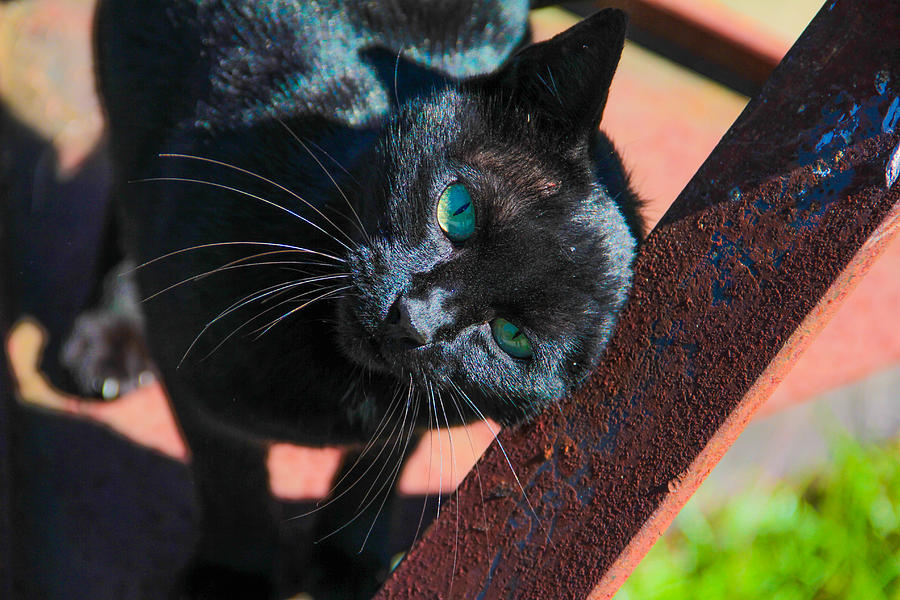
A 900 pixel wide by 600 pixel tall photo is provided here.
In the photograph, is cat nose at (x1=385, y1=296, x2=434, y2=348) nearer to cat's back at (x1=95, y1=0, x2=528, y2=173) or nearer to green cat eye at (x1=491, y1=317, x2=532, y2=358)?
green cat eye at (x1=491, y1=317, x2=532, y2=358)

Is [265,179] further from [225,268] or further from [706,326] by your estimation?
[706,326]

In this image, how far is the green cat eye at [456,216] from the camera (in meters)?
0.91

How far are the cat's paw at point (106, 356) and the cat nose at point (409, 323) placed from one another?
859mm

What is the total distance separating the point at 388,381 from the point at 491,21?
70 cm

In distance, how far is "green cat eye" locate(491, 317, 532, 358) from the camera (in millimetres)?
920

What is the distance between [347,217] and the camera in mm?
969

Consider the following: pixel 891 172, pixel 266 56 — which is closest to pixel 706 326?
pixel 891 172

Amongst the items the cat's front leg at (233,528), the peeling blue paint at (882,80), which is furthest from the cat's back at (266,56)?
the peeling blue paint at (882,80)

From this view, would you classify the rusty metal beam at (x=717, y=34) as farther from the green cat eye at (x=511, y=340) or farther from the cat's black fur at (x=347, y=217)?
the green cat eye at (x=511, y=340)

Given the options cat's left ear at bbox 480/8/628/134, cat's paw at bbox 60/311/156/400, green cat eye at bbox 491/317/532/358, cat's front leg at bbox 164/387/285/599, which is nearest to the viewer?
cat's left ear at bbox 480/8/628/134

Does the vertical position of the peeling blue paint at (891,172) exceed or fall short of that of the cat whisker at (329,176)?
it exceeds it

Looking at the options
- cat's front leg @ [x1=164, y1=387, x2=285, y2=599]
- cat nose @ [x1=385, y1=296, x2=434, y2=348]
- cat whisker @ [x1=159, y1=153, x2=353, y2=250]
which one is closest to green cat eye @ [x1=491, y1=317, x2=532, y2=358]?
cat nose @ [x1=385, y1=296, x2=434, y2=348]

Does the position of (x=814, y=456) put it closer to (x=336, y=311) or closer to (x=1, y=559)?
(x=336, y=311)

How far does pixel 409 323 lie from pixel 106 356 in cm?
100
